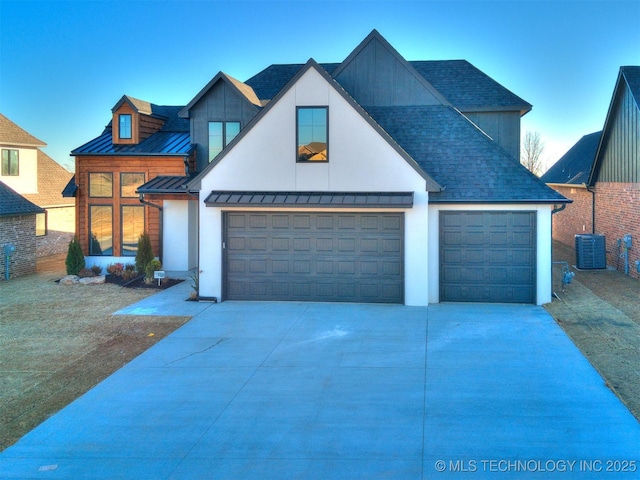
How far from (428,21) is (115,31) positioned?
1122 centimetres

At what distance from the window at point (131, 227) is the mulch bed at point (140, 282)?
4.77ft

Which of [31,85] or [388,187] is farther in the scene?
[31,85]

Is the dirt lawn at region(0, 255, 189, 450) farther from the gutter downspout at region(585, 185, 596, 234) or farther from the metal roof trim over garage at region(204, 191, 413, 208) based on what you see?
the gutter downspout at region(585, 185, 596, 234)

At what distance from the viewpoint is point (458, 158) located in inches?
600

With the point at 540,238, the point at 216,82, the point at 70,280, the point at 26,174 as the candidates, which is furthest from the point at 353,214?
the point at 26,174

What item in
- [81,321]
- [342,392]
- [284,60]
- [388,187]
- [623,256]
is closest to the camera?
[342,392]

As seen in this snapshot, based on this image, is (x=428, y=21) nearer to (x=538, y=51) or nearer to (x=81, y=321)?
Result: (x=538, y=51)

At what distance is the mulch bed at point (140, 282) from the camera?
17.4 m

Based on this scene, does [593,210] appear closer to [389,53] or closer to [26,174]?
[389,53]

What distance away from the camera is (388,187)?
46.7ft

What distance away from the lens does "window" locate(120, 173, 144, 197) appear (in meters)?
19.9

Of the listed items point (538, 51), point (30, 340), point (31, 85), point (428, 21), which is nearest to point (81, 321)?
point (30, 340)

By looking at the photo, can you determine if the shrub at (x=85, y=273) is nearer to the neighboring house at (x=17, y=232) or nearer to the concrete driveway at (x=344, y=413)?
the neighboring house at (x=17, y=232)

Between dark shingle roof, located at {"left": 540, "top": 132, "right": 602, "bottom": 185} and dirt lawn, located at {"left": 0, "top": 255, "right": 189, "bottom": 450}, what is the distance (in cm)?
1969
